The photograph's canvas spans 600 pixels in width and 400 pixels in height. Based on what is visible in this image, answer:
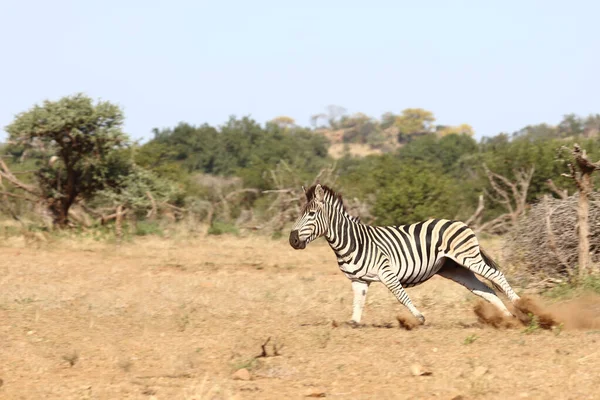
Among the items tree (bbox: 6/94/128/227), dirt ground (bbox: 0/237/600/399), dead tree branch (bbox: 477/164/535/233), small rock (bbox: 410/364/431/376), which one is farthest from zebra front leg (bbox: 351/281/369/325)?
tree (bbox: 6/94/128/227)

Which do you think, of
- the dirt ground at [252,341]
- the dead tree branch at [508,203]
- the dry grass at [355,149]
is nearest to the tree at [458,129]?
the dry grass at [355,149]

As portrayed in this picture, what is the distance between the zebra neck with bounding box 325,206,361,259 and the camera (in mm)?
9438

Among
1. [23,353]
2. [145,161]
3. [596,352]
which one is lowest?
[23,353]

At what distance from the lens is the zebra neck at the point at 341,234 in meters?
9.44

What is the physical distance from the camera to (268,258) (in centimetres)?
1703

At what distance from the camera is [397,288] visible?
9289 millimetres

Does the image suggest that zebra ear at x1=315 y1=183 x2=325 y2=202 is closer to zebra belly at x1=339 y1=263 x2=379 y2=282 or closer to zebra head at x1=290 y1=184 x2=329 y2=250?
zebra head at x1=290 y1=184 x2=329 y2=250

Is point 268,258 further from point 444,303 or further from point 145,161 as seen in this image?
point 145,161

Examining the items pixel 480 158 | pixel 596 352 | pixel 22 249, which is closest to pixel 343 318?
pixel 596 352

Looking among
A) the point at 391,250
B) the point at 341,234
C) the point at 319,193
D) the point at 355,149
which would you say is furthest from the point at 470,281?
the point at 355,149

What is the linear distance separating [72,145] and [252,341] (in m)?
13.0

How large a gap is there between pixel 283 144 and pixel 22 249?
33.1m

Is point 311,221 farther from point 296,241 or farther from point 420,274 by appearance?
point 420,274

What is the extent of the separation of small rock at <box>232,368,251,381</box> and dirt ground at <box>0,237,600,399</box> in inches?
0.6
